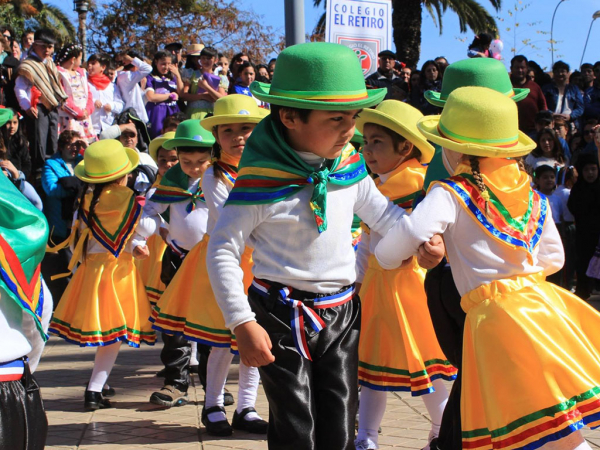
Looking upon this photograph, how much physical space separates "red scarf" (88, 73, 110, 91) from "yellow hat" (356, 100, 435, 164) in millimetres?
8106

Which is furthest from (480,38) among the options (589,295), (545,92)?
(589,295)

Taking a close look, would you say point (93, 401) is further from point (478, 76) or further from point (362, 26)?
point (362, 26)

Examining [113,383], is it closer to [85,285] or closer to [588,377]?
[85,285]

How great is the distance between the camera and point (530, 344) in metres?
3.03

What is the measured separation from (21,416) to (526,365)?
1.83 metres

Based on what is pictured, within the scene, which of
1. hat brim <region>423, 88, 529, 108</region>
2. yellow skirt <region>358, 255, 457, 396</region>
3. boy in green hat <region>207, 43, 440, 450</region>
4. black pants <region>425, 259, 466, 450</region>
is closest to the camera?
boy in green hat <region>207, 43, 440, 450</region>

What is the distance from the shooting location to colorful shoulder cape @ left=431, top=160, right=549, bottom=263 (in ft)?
10.5

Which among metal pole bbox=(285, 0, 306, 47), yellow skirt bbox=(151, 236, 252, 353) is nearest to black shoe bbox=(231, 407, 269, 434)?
yellow skirt bbox=(151, 236, 252, 353)

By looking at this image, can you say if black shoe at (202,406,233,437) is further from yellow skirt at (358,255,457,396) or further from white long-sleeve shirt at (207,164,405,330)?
white long-sleeve shirt at (207,164,405,330)

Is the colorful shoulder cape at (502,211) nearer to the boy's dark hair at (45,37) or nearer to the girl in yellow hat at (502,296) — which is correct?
the girl in yellow hat at (502,296)

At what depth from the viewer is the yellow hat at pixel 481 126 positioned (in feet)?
10.7

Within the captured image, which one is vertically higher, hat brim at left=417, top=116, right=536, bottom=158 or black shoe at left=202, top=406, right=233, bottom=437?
hat brim at left=417, top=116, right=536, bottom=158

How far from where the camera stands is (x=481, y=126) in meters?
3.30

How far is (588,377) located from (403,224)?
907mm
